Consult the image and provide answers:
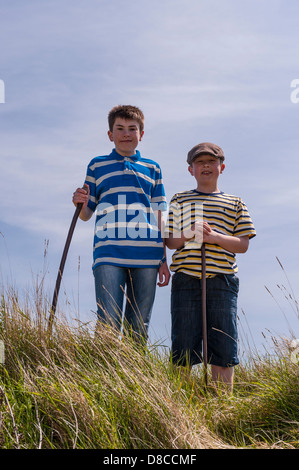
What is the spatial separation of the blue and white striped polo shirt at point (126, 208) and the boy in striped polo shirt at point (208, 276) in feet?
0.61

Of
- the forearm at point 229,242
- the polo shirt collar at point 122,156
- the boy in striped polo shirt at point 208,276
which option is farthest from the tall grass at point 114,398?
the polo shirt collar at point 122,156

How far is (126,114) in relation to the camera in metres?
4.90

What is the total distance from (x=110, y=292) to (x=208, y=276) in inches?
31.5

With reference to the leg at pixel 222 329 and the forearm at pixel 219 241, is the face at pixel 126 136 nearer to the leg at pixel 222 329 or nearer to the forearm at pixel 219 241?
the forearm at pixel 219 241

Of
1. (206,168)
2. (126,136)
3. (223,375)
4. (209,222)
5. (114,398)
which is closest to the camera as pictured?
(114,398)

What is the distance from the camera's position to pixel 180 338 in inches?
175

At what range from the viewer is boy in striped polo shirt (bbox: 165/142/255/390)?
446 centimetres

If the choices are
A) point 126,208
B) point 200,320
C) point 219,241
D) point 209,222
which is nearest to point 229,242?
point 219,241

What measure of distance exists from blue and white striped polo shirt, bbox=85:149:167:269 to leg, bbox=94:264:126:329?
0.24 feet

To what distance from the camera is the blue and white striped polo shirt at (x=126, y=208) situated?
4598mm

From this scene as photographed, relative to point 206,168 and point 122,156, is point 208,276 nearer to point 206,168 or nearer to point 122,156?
point 206,168

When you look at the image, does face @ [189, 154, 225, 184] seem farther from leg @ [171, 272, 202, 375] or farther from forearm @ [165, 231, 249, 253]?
leg @ [171, 272, 202, 375]
